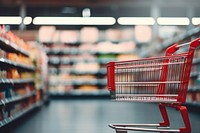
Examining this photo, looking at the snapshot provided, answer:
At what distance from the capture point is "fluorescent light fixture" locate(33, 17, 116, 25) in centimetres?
1395

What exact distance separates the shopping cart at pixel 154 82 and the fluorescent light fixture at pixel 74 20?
36.0 feet

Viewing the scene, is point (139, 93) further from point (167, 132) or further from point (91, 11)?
point (91, 11)

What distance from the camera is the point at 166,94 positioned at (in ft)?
9.91

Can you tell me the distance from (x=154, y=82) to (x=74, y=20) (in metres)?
11.5

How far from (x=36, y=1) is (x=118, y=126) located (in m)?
10.2

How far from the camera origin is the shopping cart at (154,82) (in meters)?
2.89

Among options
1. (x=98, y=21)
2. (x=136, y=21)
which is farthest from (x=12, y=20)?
(x=136, y=21)

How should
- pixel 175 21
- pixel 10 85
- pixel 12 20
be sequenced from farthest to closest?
pixel 175 21 → pixel 12 20 → pixel 10 85

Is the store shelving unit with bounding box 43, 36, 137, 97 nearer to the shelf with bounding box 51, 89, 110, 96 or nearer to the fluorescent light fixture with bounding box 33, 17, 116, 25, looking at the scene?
the shelf with bounding box 51, 89, 110, 96

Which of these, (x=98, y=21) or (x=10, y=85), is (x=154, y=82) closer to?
(x=10, y=85)

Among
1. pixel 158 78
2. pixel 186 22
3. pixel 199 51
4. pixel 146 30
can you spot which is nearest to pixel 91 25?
pixel 146 30

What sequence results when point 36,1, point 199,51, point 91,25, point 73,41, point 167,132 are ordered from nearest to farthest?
point 167,132 < point 199,51 < point 36,1 < point 73,41 < point 91,25

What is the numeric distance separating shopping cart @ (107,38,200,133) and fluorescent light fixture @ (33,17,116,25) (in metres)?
11.0

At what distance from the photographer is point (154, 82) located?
2.98m
